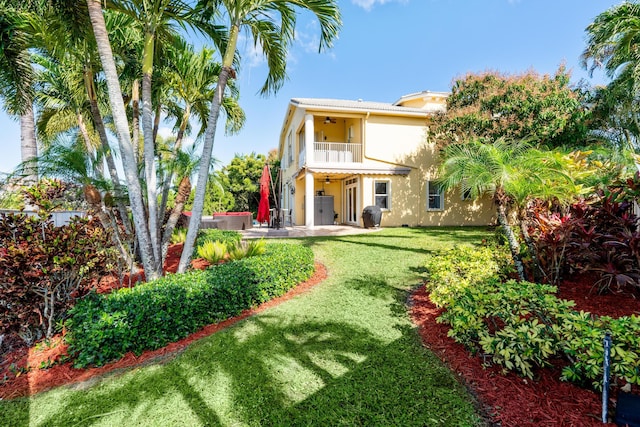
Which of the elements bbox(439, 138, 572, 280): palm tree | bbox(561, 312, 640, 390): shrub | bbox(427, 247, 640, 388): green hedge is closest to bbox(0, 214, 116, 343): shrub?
bbox(427, 247, 640, 388): green hedge

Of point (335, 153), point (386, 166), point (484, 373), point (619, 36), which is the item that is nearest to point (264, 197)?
point (335, 153)

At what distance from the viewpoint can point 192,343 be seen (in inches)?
158

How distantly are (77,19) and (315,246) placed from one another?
7892 mm

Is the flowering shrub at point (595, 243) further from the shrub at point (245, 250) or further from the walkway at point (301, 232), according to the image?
the walkway at point (301, 232)

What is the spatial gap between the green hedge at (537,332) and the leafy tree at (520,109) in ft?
38.4

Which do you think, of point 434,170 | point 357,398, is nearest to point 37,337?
point 357,398

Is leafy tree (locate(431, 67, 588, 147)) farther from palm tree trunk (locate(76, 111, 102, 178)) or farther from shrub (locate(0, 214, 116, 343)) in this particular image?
shrub (locate(0, 214, 116, 343))

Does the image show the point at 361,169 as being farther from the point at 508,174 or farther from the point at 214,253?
the point at 508,174

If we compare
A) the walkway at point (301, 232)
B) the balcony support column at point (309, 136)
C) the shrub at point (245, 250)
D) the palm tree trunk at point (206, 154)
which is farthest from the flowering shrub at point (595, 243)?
the balcony support column at point (309, 136)

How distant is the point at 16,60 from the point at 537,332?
35.6 ft

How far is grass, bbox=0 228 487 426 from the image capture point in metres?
2.62

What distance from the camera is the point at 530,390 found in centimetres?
277

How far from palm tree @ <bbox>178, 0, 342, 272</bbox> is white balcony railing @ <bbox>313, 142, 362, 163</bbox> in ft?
30.7

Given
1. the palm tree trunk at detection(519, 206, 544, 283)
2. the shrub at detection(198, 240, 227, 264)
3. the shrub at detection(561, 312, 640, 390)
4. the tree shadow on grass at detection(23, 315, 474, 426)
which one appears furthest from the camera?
the shrub at detection(198, 240, 227, 264)
